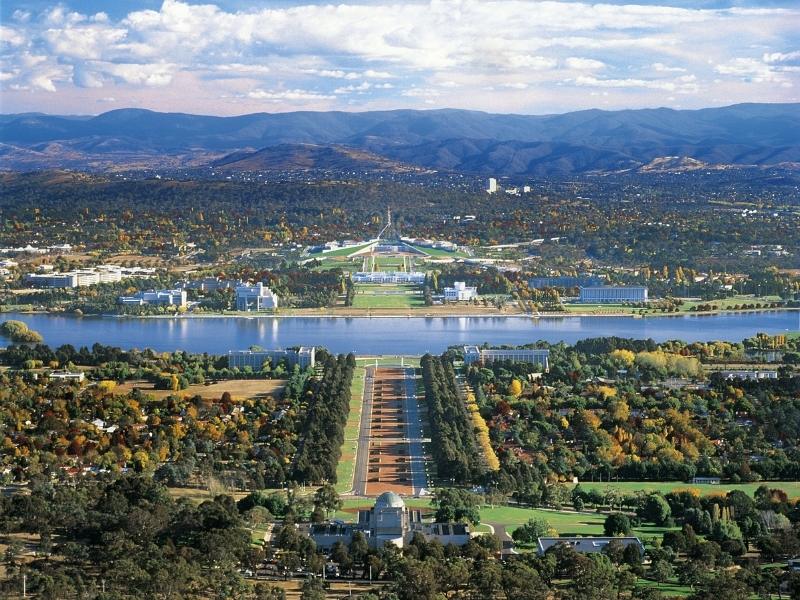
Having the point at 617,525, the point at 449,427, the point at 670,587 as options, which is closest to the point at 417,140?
the point at 449,427

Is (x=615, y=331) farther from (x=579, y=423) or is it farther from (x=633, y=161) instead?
(x=633, y=161)

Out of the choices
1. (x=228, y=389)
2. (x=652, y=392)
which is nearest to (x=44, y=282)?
(x=228, y=389)

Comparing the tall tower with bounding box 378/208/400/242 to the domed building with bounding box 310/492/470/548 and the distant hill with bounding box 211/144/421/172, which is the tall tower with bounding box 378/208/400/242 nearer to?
the distant hill with bounding box 211/144/421/172

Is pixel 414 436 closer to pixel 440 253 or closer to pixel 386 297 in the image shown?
pixel 386 297

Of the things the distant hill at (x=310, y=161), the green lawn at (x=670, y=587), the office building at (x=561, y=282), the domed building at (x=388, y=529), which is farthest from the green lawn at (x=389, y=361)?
the distant hill at (x=310, y=161)

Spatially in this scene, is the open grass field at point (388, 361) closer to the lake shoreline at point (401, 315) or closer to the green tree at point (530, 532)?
the lake shoreline at point (401, 315)

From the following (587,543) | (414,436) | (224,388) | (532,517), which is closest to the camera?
(587,543)

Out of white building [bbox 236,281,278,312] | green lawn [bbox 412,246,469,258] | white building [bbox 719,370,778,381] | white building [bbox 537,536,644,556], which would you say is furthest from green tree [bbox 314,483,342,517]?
green lawn [bbox 412,246,469,258]
